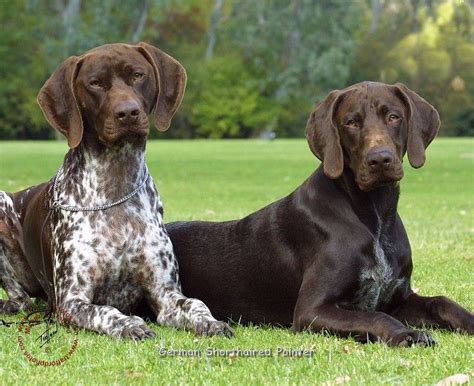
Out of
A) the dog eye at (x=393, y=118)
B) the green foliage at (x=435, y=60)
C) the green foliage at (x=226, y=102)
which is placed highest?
the dog eye at (x=393, y=118)

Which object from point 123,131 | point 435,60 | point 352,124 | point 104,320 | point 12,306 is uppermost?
point 352,124

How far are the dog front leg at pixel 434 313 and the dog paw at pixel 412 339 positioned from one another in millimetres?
601

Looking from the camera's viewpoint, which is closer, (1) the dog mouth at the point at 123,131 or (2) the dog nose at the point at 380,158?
(2) the dog nose at the point at 380,158

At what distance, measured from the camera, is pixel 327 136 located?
19.6ft

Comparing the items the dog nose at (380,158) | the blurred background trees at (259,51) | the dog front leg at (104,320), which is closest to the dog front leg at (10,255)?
the dog front leg at (104,320)

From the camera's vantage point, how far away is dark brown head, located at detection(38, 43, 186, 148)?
6.03m

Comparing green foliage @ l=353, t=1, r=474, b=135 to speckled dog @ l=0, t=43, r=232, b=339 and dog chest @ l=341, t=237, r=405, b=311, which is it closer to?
speckled dog @ l=0, t=43, r=232, b=339

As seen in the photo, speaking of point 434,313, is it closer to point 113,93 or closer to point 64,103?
point 113,93

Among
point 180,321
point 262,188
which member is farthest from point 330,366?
point 262,188

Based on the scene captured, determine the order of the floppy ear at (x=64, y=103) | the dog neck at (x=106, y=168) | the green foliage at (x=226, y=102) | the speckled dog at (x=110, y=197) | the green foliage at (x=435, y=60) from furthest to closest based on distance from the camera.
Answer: the green foliage at (x=226, y=102), the green foliage at (x=435, y=60), the dog neck at (x=106, y=168), the floppy ear at (x=64, y=103), the speckled dog at (x=110, y=197)

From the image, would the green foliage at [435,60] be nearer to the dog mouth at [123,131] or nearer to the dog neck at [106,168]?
the dog neck at [106,168]

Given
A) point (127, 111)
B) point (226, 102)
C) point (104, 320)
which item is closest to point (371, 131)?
point (127, 111)

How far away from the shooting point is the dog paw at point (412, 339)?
16.8 ft

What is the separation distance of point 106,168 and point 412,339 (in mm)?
2419
